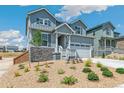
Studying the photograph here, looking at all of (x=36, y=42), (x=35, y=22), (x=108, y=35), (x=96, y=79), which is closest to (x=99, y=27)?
(x=108, y=35)

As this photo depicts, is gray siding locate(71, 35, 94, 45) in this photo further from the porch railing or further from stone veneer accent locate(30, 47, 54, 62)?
stone veneer accent locate(30, 47, 54, 62)

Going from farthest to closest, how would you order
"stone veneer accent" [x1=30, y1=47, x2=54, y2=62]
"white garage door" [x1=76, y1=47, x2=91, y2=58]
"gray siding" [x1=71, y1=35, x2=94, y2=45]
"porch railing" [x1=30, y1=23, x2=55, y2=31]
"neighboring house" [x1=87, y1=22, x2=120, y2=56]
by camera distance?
"neighboring house" [x1=87, y1=22, x2=120, y2=56] < "gray siding" [x1=71, y1=35, x2=94, y2=45] < "white garage door" [x1=76, y1=47, x2=91, y2=58] < "porch railing" [x1=30, y1=23, x2=55, y2=31] < "stone veneer accent" [x1=30, y1=47, x2=54, y2=62]

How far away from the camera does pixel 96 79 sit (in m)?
12.3

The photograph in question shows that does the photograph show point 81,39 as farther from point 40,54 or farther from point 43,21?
point 40,54

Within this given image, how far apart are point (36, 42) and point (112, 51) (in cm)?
1971

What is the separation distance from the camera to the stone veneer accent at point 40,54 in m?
22.5

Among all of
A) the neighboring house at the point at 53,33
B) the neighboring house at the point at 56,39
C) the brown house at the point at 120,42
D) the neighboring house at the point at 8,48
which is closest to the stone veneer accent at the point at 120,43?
the brown house at the point at 120,42

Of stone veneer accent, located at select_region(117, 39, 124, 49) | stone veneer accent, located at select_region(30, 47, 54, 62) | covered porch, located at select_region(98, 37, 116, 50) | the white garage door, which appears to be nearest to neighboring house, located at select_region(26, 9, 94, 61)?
the white garage door

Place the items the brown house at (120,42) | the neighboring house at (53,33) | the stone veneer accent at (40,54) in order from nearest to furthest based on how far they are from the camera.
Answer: the stone veneer accent at (40,54), the neighboring house at (53,33), the brown house at (120,42)

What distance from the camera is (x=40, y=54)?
23016 millimetres

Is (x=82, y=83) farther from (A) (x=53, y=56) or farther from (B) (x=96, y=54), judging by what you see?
(B) (x=96, y=54)

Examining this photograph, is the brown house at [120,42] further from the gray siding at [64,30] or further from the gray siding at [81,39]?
the gray siding at [64,30]

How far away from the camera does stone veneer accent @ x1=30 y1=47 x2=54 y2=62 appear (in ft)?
74.0

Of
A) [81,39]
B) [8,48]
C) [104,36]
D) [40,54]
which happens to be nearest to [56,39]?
[81,39]
